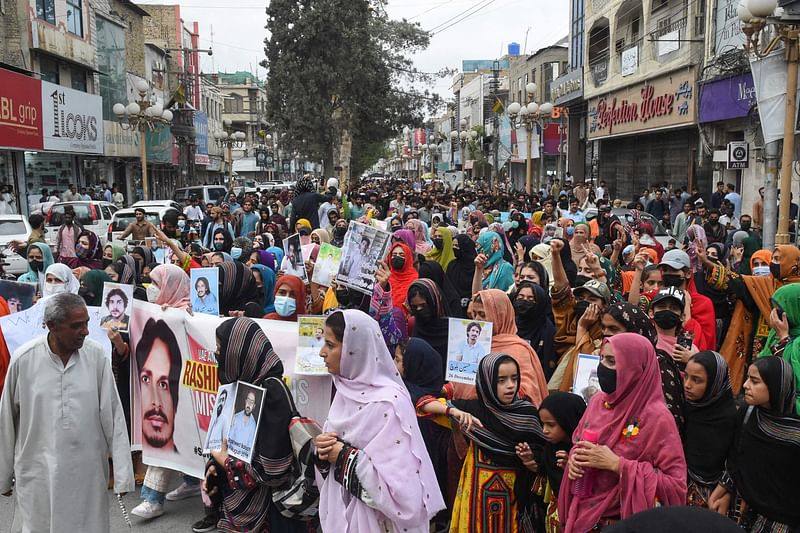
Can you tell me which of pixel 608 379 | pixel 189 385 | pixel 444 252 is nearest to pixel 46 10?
pixel 444 252

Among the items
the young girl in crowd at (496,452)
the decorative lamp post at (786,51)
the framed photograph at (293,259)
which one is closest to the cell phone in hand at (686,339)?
the young girl in crowd at (496,452)

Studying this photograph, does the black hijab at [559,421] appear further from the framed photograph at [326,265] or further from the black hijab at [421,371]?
the framed photograph at [326,265]

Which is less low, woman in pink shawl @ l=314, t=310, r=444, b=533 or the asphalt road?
woman in pink shawl @ l=314, t=310, r=444, b=533

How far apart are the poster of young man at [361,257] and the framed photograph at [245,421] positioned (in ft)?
8.12

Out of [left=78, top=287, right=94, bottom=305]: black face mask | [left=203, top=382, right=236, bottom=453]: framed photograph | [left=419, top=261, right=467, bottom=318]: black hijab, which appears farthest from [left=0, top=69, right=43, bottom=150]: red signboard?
[left=203, top=382, right=236, bottom=453]: framed photograph

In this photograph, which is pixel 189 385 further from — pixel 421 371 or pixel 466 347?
pixel 466 347

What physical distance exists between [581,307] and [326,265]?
263cm

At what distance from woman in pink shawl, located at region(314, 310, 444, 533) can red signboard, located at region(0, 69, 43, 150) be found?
22.0 meters

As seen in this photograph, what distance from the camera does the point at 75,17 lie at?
30.4m

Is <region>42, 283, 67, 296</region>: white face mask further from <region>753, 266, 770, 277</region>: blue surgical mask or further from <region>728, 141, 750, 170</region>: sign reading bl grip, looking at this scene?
<region>728, 141, 750, 170</region>: sign reading bl grip

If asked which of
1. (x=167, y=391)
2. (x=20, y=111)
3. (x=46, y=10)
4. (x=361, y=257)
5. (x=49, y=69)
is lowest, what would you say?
(x=167, y=391)

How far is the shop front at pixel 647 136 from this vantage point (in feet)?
75.7

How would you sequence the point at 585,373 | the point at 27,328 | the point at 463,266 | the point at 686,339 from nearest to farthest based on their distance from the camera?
1. the point at 585,373
2. the point at 686,339
3. the point at 27,328
4. the point at 463,266

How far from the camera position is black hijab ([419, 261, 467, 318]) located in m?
7.37
